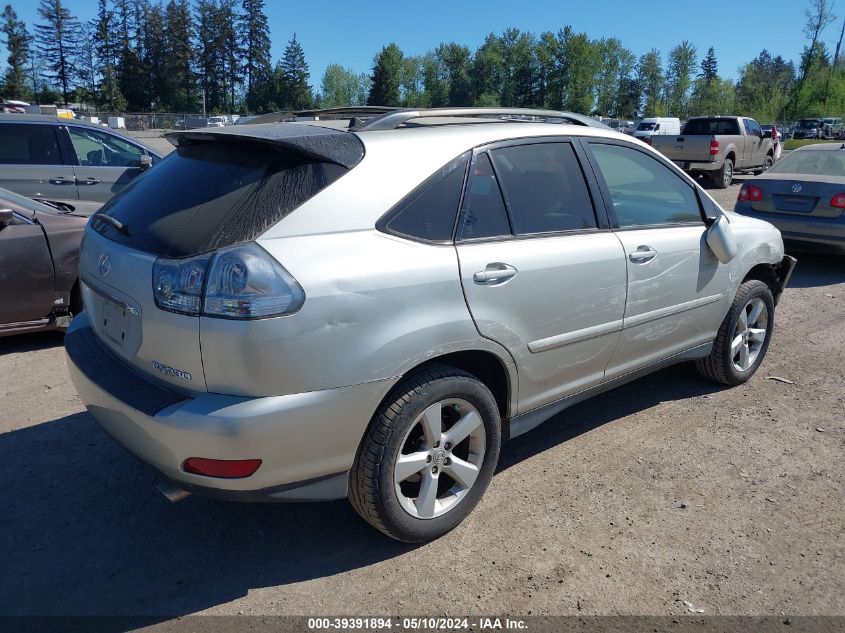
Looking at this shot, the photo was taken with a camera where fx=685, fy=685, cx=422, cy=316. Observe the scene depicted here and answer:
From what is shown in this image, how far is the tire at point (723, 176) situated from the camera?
18684 millimetres

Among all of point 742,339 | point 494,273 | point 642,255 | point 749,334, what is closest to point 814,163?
point 749,334

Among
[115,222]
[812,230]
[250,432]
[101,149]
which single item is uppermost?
[101,149]

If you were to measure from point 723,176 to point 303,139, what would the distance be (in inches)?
729

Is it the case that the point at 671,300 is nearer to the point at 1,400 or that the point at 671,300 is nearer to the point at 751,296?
the point at 751,296

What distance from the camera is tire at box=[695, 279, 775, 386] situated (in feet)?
14.9

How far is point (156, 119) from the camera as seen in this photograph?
63.2 meters

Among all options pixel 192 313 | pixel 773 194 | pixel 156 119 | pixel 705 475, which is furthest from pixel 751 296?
pixel 156 119

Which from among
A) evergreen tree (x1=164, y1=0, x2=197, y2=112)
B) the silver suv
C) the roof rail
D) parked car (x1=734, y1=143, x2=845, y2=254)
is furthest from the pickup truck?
evergreen tree (x1=164, y1=0, x2=197, y2=112)

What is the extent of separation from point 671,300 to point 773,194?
19.3 feet

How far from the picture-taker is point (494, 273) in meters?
2.94

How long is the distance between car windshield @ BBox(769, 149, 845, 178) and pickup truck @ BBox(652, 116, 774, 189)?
30.6 feet

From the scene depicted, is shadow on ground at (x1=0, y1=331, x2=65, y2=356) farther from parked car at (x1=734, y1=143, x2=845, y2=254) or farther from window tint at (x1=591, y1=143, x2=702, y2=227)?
parked car at (x1=734, y1=143, x2=845, y2=254)

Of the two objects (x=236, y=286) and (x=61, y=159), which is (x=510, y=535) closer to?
Result: (x=236, y=286)

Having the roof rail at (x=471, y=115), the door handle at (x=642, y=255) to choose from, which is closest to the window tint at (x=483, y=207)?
the roof rail at (x=471, y=115)
